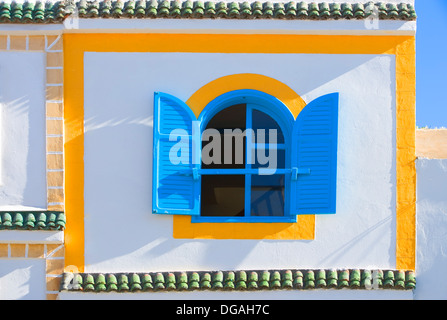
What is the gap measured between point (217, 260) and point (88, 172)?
162cm

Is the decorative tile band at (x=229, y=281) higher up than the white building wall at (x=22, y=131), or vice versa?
the white building wall at (x=22, y=131)

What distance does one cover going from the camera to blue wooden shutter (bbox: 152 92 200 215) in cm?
1045

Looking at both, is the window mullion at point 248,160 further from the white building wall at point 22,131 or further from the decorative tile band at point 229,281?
the white building wall at point 22,131

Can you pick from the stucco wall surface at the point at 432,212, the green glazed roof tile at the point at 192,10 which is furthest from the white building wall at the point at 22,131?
the stucco wall surface at the point at 432,212

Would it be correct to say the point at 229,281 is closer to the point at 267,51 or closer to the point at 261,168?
the point at 261,168

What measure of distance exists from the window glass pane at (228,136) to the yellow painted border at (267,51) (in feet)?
2.26

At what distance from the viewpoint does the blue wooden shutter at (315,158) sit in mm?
10422

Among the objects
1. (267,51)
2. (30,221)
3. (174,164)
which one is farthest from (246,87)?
(30,221)

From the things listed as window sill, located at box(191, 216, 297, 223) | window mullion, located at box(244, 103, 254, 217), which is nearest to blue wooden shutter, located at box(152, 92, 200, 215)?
window sill, located at box(191, 216, 297, 223)

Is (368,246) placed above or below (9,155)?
below

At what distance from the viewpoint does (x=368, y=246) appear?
10.6 m

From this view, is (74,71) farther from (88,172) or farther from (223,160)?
(223,160)
